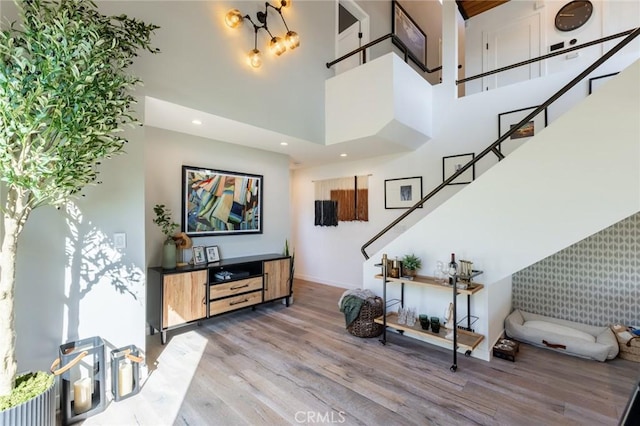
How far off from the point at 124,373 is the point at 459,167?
14.9ft

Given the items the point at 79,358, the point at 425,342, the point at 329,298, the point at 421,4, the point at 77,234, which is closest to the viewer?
the point at 79,358

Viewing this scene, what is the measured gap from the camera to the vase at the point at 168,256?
11.2ft

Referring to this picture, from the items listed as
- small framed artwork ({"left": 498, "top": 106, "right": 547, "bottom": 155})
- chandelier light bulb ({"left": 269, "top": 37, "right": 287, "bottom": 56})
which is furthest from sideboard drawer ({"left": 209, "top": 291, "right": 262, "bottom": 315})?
small framed artwork ({"left": 498, "top": 106, "right": 547, "bottom": 155})

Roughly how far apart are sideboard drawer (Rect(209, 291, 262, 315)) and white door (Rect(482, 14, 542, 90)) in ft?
17.7

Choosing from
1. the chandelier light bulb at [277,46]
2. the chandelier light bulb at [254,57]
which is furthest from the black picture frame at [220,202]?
the chandelier light bulb at [277,46]

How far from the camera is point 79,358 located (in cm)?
201

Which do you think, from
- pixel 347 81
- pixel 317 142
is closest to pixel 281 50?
pixel 347 81

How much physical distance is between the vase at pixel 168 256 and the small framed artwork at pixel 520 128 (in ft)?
14.9

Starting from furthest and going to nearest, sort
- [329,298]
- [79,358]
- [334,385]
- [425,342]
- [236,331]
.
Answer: [329,298]
[236,331]
[425,342]
[334,385]
[79,358]

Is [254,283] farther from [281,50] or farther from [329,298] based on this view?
Result: [281,50]

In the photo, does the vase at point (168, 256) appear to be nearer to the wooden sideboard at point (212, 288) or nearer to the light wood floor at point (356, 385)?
the wooden sideboard at point (212, 288)

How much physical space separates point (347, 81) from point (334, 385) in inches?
148

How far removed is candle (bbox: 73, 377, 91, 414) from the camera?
2076mm

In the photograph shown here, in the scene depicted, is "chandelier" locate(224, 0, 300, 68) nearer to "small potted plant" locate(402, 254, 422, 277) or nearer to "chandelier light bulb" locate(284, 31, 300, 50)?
"chandelier light bulb" locate(284, 31, 300, 50)
